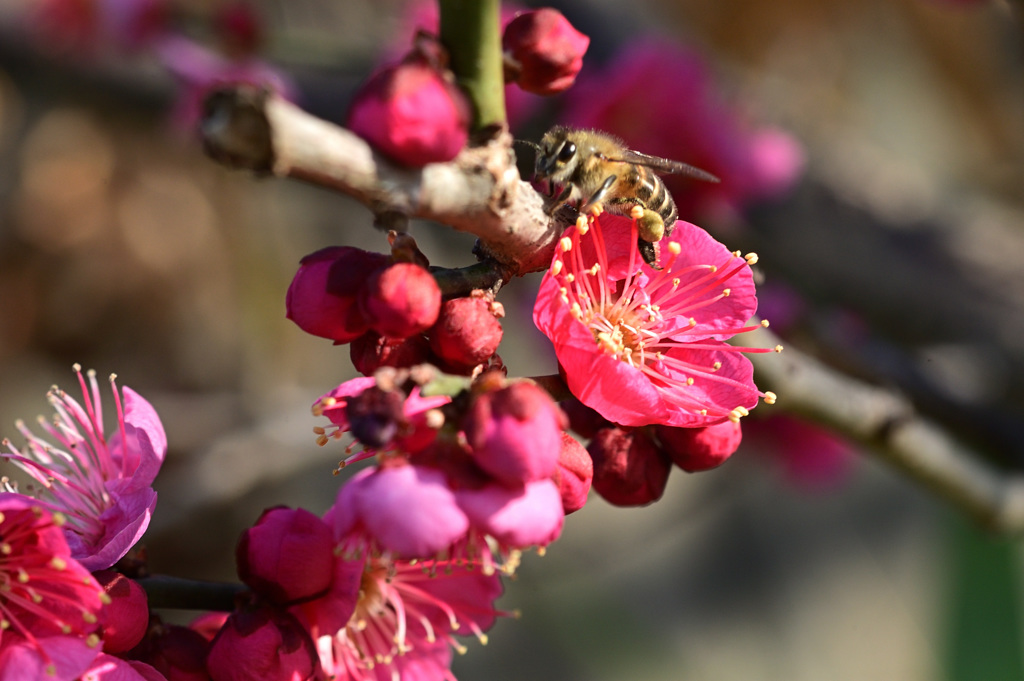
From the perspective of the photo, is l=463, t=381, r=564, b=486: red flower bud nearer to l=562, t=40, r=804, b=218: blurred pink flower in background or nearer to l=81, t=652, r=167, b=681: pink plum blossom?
l=81, t=652, r=167, b=681: pink plum blossom

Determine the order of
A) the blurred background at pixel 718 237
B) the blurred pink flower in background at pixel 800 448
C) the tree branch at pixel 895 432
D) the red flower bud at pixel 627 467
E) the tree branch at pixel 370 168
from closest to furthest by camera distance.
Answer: the tree branch at pixel 370 168, the red flower bud at pixel 627 467, the tree branch at pixel 895 432, the blurred background at pixel 718 237, the blurred pink flower in background at pixel 800 448

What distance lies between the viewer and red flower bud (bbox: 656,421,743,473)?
116 centimetres

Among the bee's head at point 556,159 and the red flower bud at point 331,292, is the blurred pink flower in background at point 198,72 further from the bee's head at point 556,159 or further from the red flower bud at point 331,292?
the red flower bud at point 331,292

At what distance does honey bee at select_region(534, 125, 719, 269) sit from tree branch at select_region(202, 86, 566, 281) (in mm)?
132

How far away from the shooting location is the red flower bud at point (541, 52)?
1027mm

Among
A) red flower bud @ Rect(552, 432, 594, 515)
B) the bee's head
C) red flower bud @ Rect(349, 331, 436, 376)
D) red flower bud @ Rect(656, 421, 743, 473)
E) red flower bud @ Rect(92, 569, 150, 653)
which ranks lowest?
red flower bud @ Rect(92, 569, 150, 653)

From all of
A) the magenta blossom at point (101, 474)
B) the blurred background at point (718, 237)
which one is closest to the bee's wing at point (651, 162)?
the magenta blossom at point (101, 474)

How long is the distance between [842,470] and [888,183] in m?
1.15

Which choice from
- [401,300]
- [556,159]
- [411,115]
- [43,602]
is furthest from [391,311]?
[43,602]

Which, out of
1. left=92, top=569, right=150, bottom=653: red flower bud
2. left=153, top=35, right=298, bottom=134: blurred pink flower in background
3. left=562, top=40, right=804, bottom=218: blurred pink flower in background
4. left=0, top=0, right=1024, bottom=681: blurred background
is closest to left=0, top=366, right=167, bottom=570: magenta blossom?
left=92, top=569, right=150, bottom=653: red flower bud

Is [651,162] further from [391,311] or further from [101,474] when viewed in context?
[101,474]

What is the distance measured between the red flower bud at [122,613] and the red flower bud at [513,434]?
0.48 m

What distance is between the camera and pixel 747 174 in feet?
8.45

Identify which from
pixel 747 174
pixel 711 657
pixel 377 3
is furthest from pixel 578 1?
pixel 711 657
